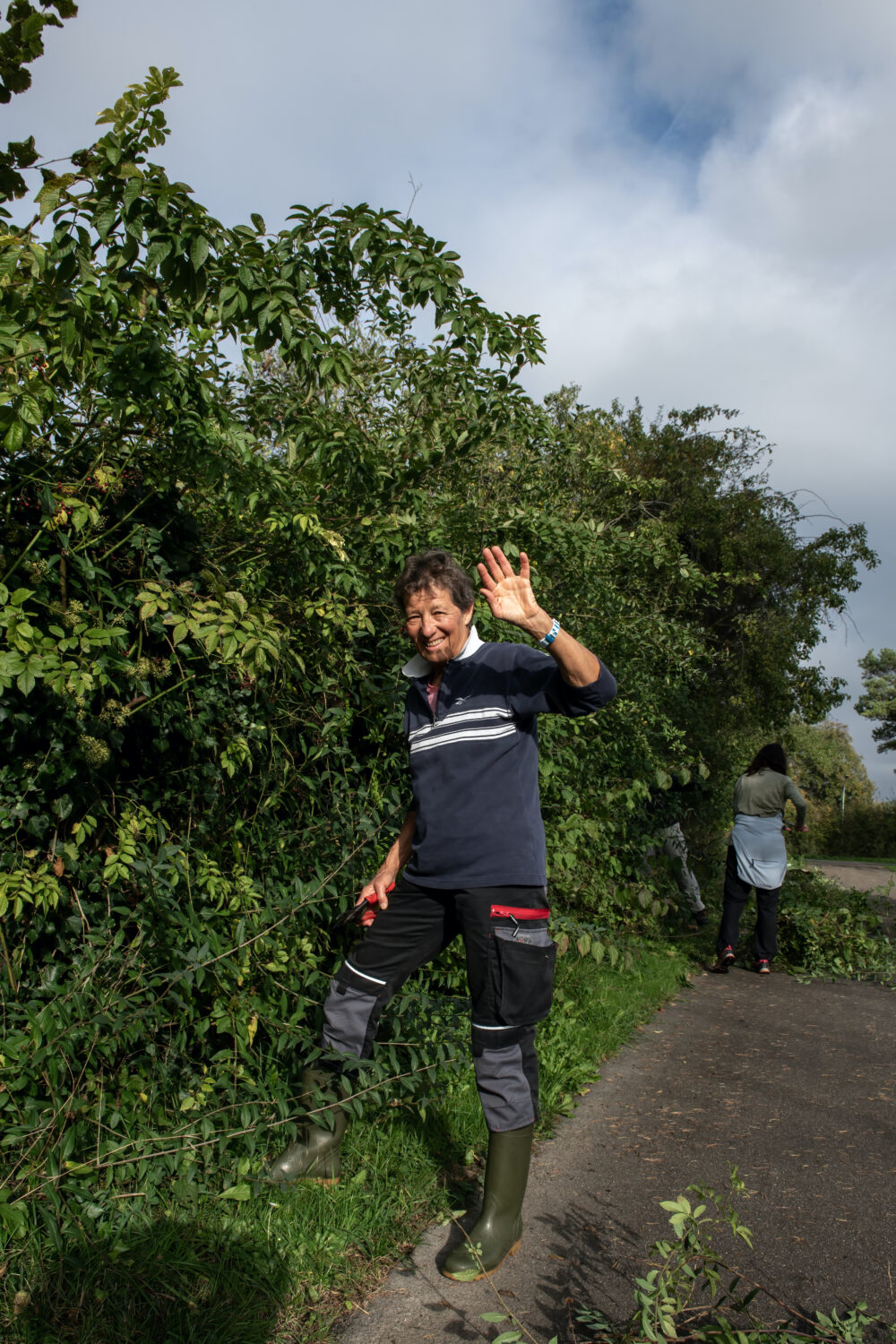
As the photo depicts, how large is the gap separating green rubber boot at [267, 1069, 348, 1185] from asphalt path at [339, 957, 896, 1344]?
0.39 metres

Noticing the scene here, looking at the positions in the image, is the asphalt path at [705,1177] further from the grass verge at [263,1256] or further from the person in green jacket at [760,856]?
the person in green jacket at [760,856]

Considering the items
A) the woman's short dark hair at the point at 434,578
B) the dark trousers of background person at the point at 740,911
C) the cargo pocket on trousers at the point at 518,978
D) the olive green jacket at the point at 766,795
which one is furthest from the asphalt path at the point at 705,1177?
the olive green jacket at the point at 766,795

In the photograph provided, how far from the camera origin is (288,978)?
340 centimetres

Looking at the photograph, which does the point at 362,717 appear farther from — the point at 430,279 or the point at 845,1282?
the point at 845,1282

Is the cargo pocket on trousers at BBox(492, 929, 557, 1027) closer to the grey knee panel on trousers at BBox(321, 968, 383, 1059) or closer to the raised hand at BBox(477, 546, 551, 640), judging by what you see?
the grey knee panel on trousers at BBox(321, 968, 383, 1059)

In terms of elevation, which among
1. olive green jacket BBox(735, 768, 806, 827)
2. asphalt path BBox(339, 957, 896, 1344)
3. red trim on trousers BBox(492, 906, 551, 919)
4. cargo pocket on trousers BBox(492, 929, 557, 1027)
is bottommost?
asphalt path BBox(339, 957, 896, 1344)

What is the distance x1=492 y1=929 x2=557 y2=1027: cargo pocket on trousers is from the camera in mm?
2779

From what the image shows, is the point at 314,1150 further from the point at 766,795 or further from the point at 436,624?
the point at 766,795

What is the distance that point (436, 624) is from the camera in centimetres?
301

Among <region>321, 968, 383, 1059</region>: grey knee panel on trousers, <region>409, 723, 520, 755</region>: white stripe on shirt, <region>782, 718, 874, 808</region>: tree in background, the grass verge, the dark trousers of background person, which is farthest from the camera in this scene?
<region>782, 718, 874, 808</region>: tree in background

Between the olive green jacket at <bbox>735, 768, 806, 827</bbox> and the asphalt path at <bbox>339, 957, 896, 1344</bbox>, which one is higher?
the olive green jacket at <bbox>735, 768, 806, 827</bbox>

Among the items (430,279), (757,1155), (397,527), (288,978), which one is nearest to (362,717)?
(397,527)

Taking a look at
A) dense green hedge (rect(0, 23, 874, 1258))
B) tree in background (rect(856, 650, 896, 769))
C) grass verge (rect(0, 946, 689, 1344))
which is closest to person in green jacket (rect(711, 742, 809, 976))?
dense green hedge (rect(0, 23, 874, 1258))

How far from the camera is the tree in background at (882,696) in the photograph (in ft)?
183
